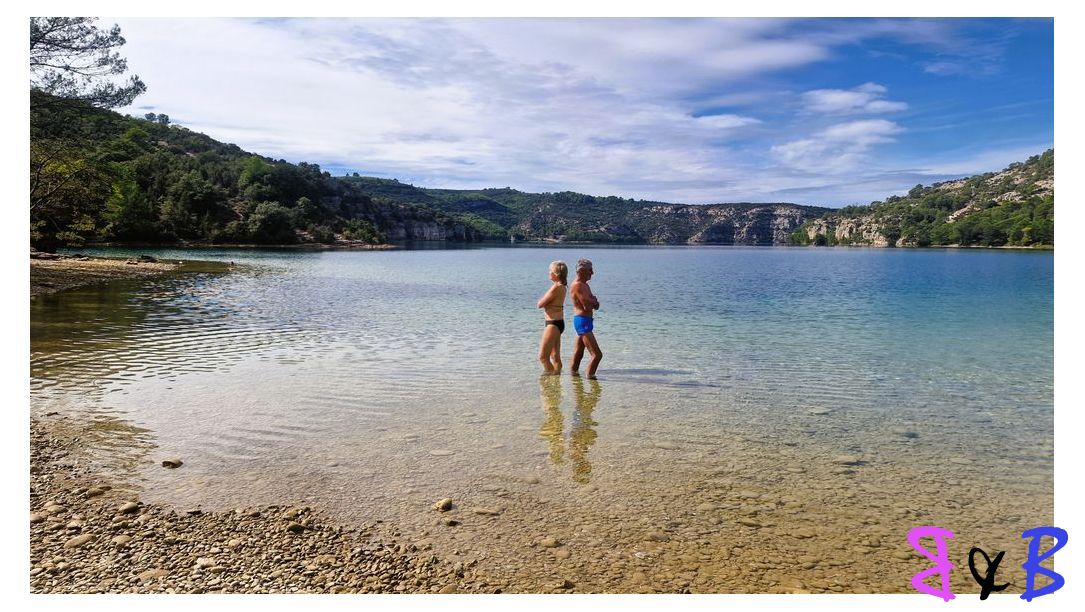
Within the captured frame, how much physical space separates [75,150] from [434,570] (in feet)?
92.5

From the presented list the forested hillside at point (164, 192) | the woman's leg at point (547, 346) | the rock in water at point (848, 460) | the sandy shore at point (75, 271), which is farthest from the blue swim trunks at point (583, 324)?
the forested hillside at point (164, 192)

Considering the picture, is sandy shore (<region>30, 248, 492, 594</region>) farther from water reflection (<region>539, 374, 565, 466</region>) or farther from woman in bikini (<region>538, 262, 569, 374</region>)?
woman in bikini (<region>538, 262, 569, 374</region>)

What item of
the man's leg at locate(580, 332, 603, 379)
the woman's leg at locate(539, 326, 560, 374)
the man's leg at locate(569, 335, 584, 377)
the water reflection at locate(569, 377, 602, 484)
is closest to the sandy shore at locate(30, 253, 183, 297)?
the woman's leg at locate(539, 326, 560, 374)

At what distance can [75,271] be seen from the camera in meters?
31.5

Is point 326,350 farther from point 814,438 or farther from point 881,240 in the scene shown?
point 881,240

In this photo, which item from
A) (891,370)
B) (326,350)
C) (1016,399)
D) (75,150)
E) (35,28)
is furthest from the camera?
(75,150)

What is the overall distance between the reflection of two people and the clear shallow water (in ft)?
0.12

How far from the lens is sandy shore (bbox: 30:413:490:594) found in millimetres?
4047

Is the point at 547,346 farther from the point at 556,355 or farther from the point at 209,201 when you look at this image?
the point at 209,201

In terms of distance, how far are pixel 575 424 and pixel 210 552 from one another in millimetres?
4611

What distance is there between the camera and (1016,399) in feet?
32.5

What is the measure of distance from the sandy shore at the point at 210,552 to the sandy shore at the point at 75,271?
2137 centimetres

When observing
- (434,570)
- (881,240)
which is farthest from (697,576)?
(881,240)

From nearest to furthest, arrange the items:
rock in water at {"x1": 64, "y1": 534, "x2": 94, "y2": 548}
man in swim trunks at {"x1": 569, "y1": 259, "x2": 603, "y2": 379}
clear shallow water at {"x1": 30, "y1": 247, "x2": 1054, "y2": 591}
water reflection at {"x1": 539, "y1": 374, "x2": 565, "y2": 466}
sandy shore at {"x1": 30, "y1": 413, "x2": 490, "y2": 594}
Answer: sandy shore at {"x1": 30, "y1": 413, "x2": 490, "y2": 594} < rock in water at {"x1": 64, "y1": 534, "x2": 94, "y2": 548} < clear shallow water at {"x1": 30, "y1": 247, "x2": 1054, "y2": 591} < water reflection at {"x1": 539, "y1": 374, "x2": 565, "y2": 466} < man in swim trunks at {"x1": 569, "y1": 259, "x2": 603, "y2": 379}
